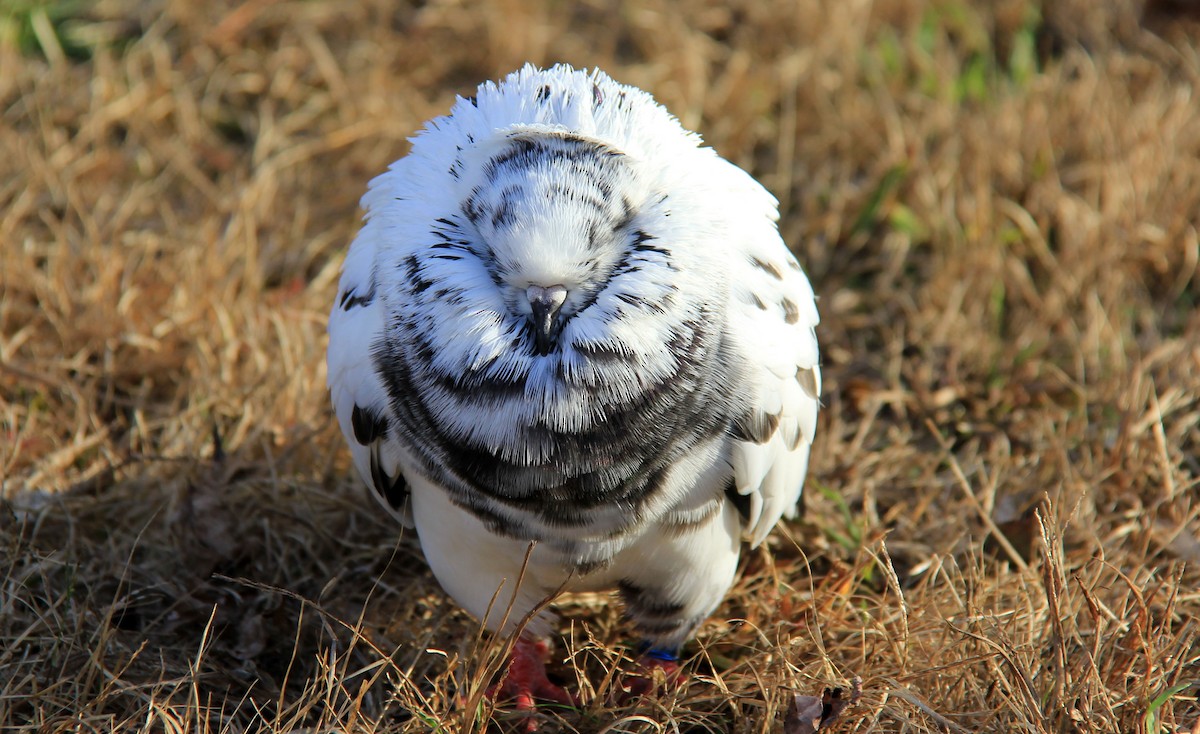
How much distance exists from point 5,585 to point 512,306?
2.04 m

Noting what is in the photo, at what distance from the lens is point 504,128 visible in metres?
2.97

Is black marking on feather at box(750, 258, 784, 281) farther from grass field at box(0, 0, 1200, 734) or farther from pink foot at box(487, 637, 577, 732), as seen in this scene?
pink foot at box(487, 637, 577, 732)

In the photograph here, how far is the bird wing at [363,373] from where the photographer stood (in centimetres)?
311

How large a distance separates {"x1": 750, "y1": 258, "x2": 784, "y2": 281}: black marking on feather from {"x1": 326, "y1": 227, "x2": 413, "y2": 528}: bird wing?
1.08m

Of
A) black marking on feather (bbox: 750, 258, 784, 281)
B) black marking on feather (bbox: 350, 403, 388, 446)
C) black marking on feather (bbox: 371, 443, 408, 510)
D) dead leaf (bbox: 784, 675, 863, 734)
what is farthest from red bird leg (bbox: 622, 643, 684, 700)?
black marking on feather (bbox: 750, 258, 784, 281)

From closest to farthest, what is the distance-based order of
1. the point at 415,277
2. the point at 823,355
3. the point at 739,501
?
the point at 415,277 → the point at 739,501 → the point at 823,355

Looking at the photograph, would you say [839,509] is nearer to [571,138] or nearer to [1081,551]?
[1081,551]

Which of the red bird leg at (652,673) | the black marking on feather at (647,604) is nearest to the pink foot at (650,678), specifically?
the red bird leg at (652,673)

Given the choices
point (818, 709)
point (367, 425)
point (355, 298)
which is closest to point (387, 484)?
point (367, 425)

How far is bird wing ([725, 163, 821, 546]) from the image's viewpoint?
306 centimetres

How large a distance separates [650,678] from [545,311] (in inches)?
54.1

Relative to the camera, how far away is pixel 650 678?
11.6 feet

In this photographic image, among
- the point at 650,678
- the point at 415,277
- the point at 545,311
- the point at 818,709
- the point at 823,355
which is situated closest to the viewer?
the point at 545,311

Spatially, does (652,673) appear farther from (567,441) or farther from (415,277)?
(415,277)
